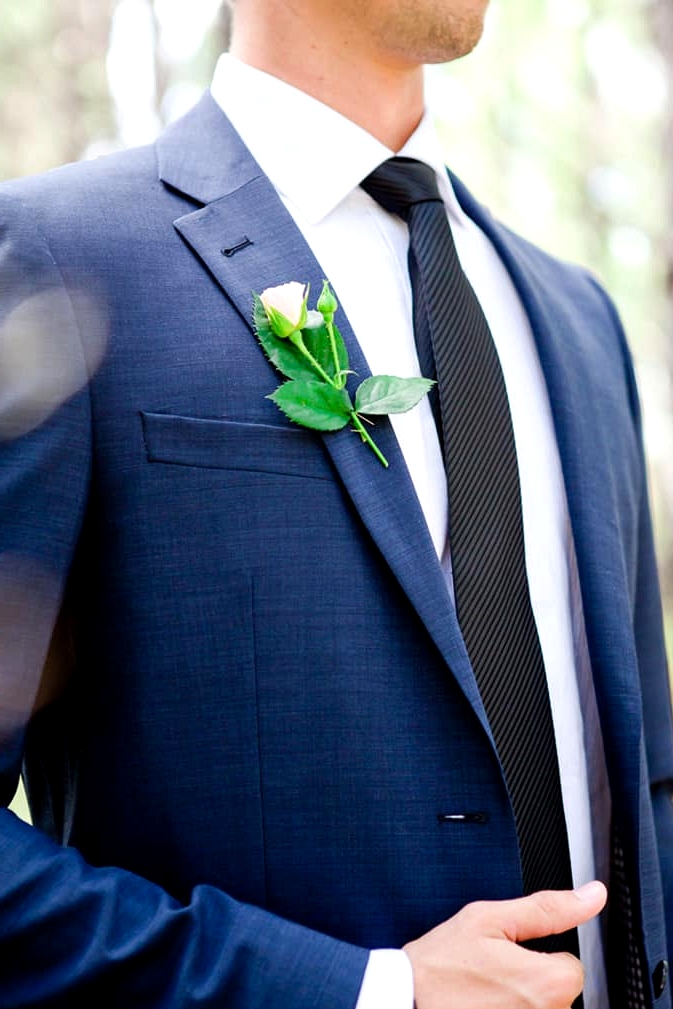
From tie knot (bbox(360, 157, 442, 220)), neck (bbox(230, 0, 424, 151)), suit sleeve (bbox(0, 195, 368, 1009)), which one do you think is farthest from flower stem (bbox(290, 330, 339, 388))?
neck (bbox(230, 0, 424, 151))

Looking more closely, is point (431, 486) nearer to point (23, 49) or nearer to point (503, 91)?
point (23, 49)

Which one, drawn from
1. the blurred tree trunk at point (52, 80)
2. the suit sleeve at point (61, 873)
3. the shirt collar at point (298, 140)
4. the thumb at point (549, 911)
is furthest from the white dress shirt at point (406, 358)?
the blurred tree trunk at point (52, 80)

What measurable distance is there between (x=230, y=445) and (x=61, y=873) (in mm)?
551

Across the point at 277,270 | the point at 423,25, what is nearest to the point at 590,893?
the point at 277,270

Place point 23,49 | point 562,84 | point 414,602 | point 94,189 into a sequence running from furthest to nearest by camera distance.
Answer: point 562,84 → point 23,49 → point 94,189 → point 414,602

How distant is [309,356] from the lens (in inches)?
58.6

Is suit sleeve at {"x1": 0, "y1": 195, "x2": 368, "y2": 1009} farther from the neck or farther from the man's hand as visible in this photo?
the neck

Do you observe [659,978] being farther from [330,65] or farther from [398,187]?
[330,65]

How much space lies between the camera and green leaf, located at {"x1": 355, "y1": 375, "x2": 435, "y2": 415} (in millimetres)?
1472

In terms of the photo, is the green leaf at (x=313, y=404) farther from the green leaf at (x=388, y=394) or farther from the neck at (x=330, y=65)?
the neck at (x=330, y=65)

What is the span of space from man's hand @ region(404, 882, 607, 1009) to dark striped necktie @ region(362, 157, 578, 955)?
0.55 feet

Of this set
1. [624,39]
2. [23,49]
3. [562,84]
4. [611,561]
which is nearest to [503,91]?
[562,84]

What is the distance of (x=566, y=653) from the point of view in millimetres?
1713

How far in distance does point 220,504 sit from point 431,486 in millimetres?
323
